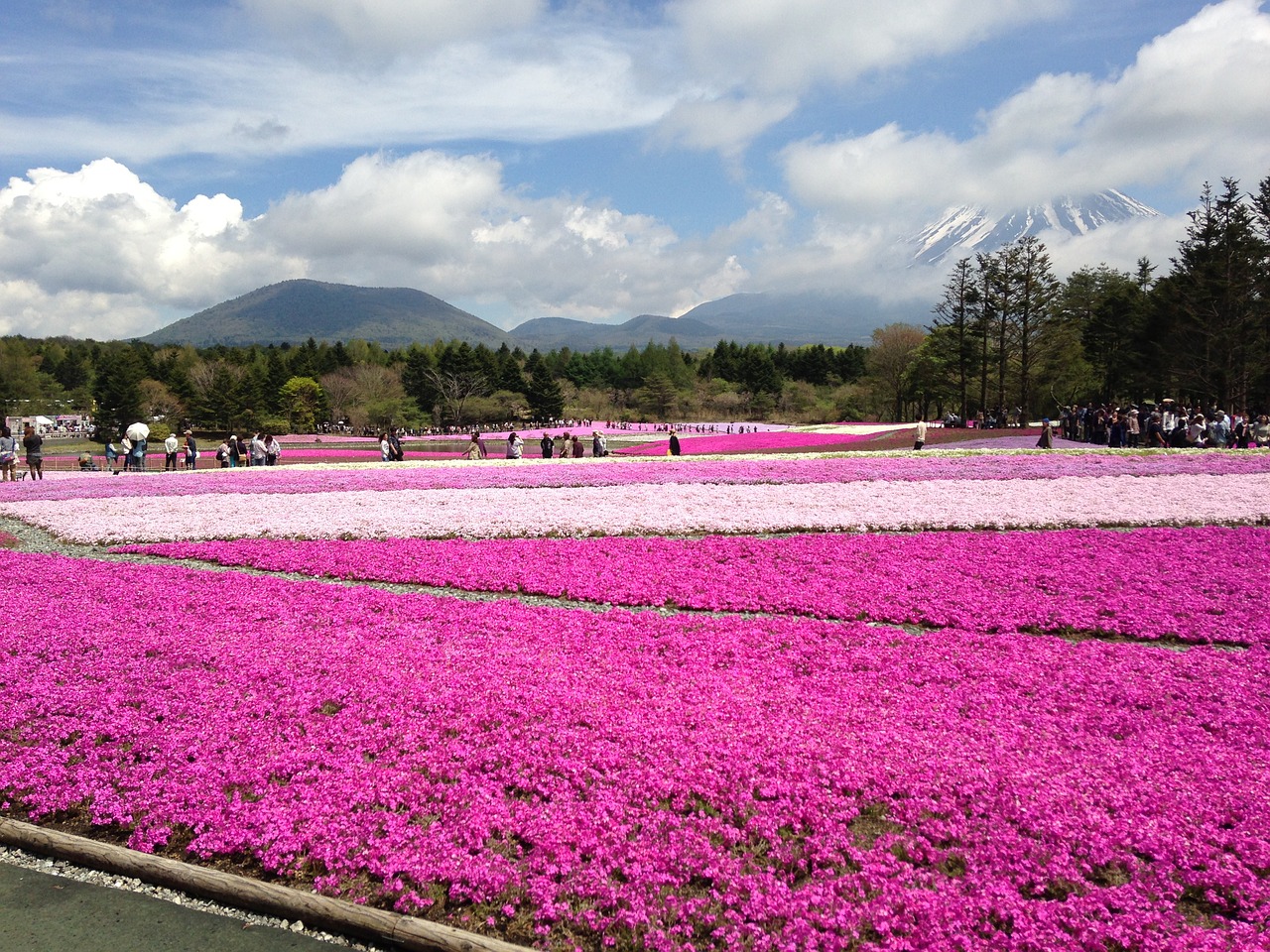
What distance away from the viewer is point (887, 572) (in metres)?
12.7

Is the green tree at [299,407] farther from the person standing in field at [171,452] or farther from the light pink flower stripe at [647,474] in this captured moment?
the light pink flower stripe at [647,474]

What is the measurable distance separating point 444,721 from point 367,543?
9.48 meters

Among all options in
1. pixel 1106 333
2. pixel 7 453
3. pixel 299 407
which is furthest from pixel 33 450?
pixel 1106 333

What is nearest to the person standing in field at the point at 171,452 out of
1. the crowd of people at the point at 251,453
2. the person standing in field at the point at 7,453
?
the crowd of people at the point at 251,453

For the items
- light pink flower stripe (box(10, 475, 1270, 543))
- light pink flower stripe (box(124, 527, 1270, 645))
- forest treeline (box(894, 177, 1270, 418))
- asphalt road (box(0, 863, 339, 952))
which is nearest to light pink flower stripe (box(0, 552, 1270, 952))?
asphalt road (box(0, 863, 339, 952))

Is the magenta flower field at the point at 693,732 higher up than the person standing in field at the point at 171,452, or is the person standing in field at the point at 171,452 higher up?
the person standing in field at the point at 171,452

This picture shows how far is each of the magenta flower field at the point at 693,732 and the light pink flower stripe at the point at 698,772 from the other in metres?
0.03

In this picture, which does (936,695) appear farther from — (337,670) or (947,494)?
(947,494)

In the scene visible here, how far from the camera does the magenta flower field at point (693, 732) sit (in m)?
4.89

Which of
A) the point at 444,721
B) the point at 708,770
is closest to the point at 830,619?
the point at 708,770

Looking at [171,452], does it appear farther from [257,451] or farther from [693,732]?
[693,732]

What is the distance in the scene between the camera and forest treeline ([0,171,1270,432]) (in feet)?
180

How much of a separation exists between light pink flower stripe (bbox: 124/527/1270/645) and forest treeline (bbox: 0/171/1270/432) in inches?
1871

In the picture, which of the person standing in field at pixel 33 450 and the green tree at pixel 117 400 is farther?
the green tree at pixel 117 400
